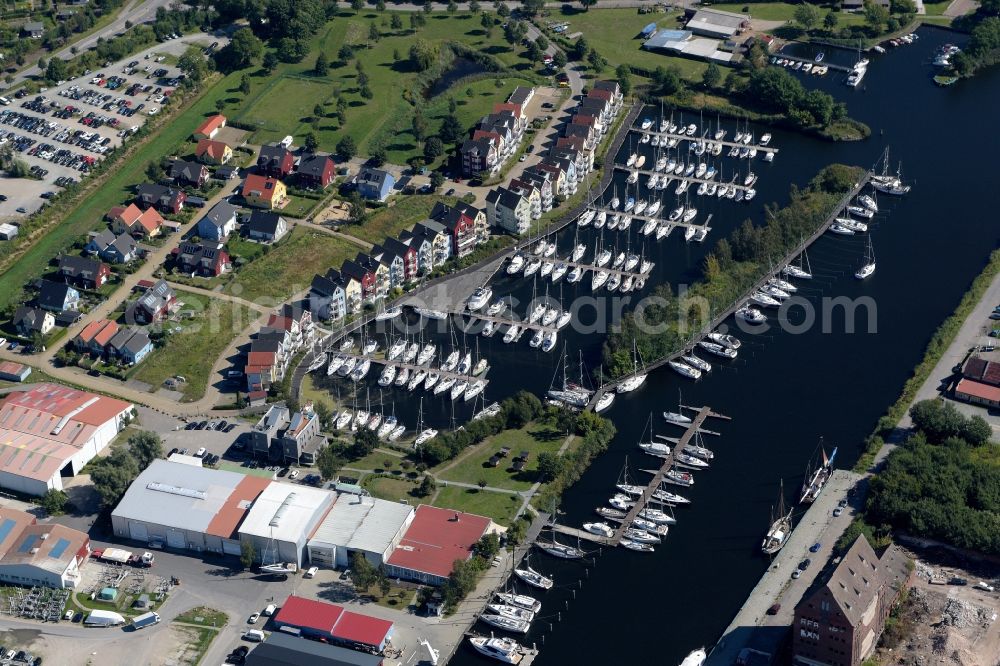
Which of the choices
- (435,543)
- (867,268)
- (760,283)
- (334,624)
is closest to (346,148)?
(760,283)

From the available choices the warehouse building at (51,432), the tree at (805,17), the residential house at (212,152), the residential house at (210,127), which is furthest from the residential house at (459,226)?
the tree at (805,17)

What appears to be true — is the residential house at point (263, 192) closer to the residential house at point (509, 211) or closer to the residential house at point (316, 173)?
the residential house at point (316, 173)

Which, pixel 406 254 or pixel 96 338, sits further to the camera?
pixel 406 254

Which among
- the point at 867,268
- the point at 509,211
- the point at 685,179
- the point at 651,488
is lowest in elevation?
the point at 651,488

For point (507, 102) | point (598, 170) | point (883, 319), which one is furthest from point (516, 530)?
point (507, 102)

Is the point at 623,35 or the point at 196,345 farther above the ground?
the point at 623,35

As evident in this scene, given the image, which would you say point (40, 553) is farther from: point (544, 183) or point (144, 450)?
point (544, 183)

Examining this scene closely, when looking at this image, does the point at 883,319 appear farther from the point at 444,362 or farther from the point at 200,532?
the point at 200,532
